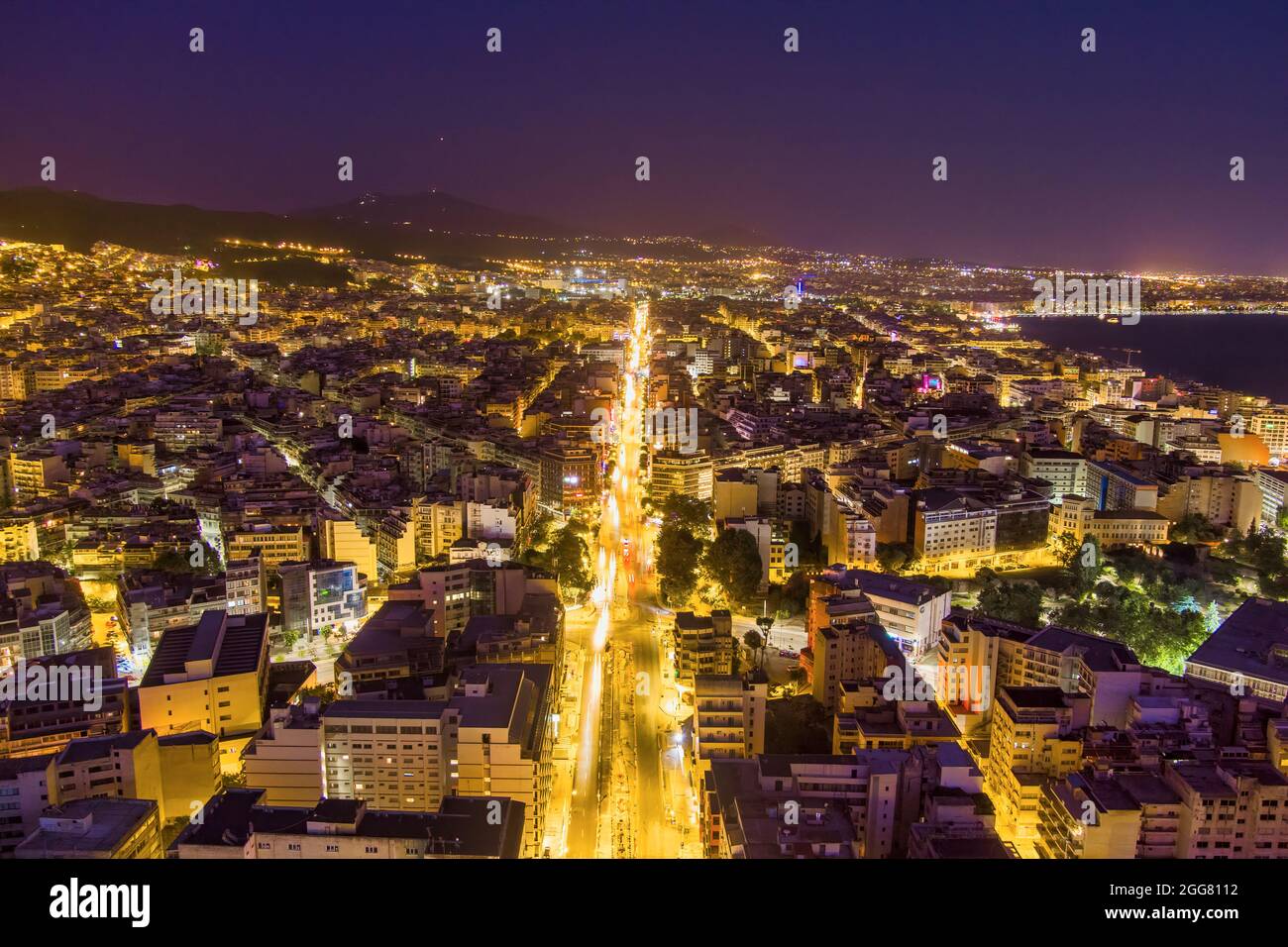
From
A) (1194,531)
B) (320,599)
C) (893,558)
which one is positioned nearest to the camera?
(320,599)

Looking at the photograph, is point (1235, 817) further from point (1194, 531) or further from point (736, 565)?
point (1194, 531)

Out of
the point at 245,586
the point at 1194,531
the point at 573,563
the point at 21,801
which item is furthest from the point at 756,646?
the point at 1194,531

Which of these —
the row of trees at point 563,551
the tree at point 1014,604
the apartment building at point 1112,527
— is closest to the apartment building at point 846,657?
the tree at point 1014,604

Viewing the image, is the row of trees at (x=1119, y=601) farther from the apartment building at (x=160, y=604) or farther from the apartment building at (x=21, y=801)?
the apartment building at (x=21, y=801)

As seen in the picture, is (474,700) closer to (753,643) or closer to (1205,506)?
(753,643)

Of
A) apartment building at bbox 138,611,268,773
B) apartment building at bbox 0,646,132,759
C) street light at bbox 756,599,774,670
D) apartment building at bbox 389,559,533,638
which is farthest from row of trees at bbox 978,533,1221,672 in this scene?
apartment building at bbox 0,646,132,759
